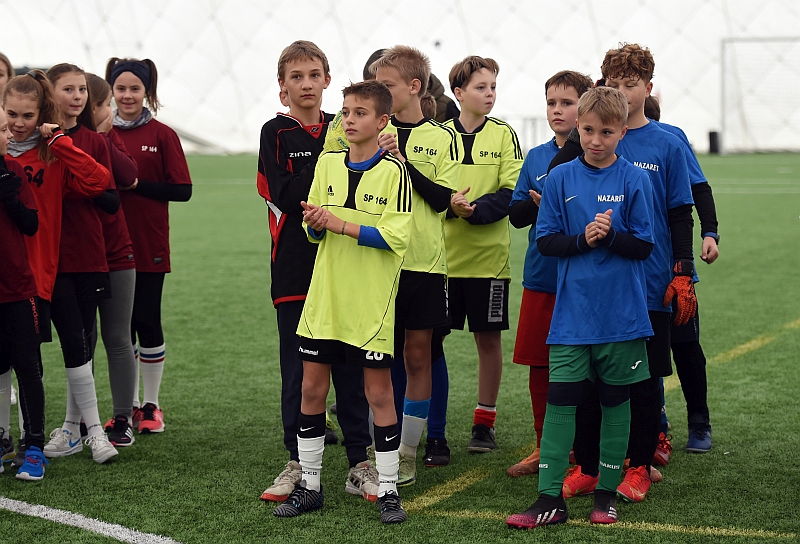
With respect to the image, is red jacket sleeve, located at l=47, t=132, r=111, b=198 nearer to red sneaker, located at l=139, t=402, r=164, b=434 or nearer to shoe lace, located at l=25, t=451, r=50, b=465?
shoe lace, located at l=25, t=451, r=50, b=465

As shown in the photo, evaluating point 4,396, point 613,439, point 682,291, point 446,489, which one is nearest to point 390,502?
point 446,489

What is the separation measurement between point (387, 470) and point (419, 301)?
0.72 meters

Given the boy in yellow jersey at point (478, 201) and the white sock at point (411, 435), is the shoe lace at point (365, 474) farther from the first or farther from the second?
the boy in yellow jersey at point (478, 201)

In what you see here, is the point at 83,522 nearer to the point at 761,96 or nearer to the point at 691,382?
the point at 691,382

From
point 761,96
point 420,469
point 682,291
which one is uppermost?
point 761,96

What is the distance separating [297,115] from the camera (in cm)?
424

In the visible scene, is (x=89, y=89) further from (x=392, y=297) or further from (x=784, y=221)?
(x=784, y=221)

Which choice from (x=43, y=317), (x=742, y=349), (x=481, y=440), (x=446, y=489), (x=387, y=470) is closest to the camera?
(x=387, y=470)

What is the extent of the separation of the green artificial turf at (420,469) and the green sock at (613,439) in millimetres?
173

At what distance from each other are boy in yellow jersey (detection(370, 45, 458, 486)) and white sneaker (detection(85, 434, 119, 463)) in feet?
4.60

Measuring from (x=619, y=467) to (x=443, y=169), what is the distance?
4.74ft

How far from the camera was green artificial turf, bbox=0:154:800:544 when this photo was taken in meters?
3.78

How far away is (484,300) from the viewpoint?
486 centimetres

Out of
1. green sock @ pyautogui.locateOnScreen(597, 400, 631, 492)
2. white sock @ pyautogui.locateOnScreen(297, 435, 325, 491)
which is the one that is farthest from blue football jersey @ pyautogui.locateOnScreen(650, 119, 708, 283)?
white sock @ pyautogui.locateOnScreen(297, 435, 325, 491)
